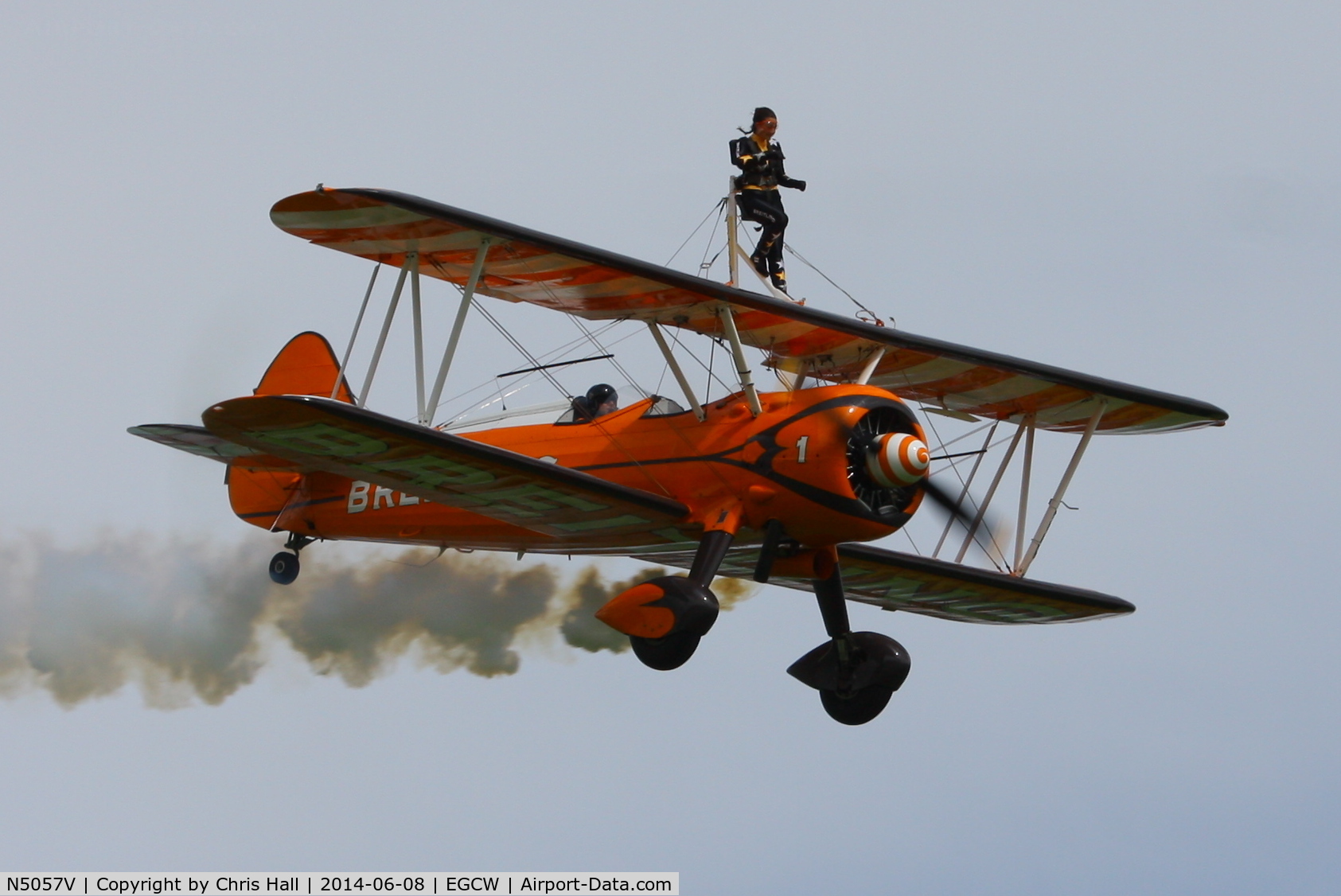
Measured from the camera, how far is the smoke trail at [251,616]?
20.3 metres

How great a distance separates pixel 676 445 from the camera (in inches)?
631

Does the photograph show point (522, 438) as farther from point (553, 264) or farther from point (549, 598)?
point (549, 598)

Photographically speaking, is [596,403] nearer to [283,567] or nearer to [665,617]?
[665,617]

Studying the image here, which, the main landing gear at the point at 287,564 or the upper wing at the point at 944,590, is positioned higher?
the main landing gear at the point at 287,564

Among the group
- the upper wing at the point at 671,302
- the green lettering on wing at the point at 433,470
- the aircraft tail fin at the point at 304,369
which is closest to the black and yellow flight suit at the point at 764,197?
the upper wing at the point at 671,302

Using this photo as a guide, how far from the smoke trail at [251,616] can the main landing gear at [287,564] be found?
1.68 metres

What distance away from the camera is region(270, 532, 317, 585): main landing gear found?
18859 millimetres

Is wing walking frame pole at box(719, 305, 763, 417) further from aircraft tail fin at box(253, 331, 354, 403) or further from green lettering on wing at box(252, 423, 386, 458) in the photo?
aircraft tail fin at box(253, 331, 354, 403)

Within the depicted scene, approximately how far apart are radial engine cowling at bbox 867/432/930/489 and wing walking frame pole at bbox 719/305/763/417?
110 centimetres

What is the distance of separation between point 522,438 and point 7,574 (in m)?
7.05

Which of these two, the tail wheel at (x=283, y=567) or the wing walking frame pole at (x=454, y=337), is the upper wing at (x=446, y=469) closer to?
the wing walking frame pole at (x=454, y=337)

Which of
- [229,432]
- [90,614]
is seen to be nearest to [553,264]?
[229,432]

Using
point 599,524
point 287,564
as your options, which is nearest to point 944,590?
point 599,524

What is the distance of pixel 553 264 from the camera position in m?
15.7
